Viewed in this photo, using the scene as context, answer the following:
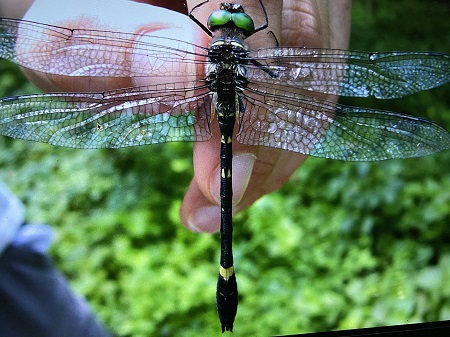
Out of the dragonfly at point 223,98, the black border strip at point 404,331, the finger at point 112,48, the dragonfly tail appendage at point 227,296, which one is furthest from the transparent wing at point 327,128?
the black border strip at point 404,331

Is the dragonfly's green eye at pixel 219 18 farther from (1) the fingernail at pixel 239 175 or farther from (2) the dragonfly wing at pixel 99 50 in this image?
(1) the fingernail at pixel 239 175

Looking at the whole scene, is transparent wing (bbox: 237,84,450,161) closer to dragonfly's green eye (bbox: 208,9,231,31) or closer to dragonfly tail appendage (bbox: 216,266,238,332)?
dragonfly's green eye (bbox: 208,9,231,31)

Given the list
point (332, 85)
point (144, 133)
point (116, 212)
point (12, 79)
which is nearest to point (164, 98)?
point (144, 133)

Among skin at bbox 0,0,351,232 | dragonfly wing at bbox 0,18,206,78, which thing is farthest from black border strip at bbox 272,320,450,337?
dragonfly wing at bbox 0,18,206,78

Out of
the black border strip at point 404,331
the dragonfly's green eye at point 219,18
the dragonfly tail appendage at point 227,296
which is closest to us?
the dragonfly's green eye at point 219,18

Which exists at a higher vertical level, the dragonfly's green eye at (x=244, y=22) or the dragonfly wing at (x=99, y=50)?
the dragonfly's green eye at (x=244, y=22)

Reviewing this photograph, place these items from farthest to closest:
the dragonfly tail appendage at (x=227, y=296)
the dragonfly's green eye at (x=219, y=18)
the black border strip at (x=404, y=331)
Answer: the black border strip at (x=404, y=331)
the dragonfly tail appendage at (x=227, y=296)
the dragonfly's green eye at (x=219, y=18)

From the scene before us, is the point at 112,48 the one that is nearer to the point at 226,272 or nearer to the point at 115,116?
the point at 115,116
